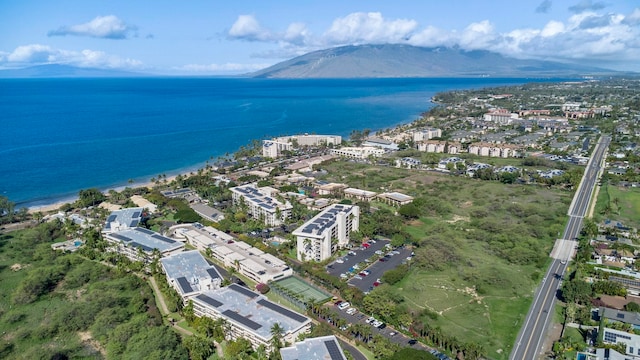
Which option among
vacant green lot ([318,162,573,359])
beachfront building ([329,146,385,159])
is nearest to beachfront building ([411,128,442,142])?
beachfront building ([329,146,385,159])

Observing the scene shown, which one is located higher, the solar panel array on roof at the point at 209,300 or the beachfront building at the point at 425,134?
the beachfront building at the point at 425,134

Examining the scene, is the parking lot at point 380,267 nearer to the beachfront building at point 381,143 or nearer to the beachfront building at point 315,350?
the beachfront building at point 315,350

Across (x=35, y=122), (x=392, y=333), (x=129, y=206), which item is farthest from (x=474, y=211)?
(x=35, y=122)

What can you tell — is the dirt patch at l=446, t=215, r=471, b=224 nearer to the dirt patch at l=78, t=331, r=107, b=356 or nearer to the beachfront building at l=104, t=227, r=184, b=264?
the beachfront building at l=104, t=227, r=184, b=264

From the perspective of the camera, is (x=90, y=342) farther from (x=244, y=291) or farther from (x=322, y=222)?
(x=322, y=222)

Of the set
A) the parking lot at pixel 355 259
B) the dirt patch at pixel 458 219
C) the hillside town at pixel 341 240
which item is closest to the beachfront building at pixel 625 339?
the hillside town at pixel 341 240

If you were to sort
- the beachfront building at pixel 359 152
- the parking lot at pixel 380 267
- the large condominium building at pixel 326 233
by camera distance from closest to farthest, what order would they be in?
the parking lot at pixel 380 267, the large condominium building at pixel 326 233, the beachfront building at pixel 359 152
